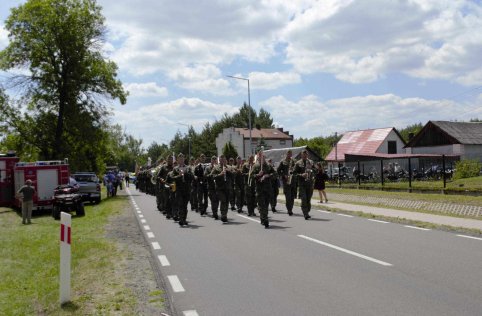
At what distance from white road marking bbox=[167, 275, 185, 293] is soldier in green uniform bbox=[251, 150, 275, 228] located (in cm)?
557

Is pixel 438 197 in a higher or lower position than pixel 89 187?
lower

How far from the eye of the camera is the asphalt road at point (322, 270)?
555cm

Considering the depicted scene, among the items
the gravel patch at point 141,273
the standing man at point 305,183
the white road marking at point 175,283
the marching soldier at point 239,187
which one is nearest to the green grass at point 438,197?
the standing man at point 305,183

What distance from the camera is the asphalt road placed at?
18.2 feet

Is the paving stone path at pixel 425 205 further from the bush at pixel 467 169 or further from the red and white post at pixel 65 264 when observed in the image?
the red and white post at pixel 65 264

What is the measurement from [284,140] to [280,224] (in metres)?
83.7

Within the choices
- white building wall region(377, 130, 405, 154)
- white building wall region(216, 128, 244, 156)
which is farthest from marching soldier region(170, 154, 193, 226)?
white building wall region(216, 128, 244, 156)

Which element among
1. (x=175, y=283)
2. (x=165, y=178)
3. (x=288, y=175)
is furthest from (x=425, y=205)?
(x=175, y=283)

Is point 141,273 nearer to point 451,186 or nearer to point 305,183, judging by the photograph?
point 305,183

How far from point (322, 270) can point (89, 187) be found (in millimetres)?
21833

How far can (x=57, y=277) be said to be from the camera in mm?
7781

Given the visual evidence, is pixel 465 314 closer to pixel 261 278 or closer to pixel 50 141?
pixel 261 278

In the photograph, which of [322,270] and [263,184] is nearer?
[322,270]

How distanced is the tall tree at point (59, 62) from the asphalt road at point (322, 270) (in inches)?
1073
